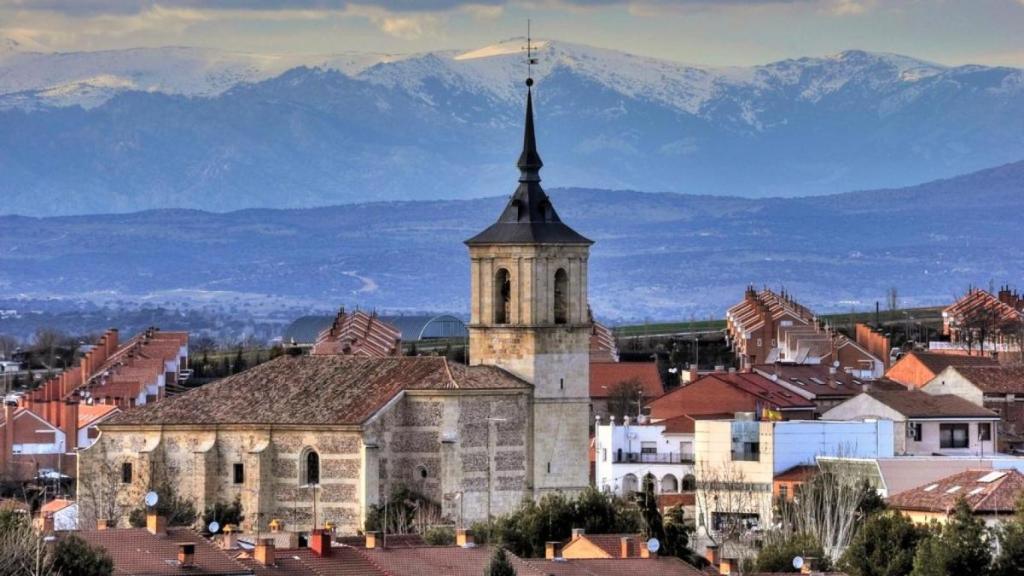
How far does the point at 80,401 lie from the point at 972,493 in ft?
162

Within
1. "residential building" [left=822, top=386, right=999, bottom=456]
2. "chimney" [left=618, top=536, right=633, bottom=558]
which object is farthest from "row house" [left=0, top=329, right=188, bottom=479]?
"chimney" [left=618, top=536, right=633, bottom=558]

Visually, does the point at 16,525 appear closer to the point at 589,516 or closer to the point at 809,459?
the point at 589,516

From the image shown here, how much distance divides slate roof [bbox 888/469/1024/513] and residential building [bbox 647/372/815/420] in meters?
26.3

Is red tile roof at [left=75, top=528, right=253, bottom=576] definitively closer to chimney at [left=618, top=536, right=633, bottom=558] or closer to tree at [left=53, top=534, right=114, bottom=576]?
tree at [left=53, top=534, right=114, bottom=576]

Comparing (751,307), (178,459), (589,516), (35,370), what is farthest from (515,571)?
(751,307)

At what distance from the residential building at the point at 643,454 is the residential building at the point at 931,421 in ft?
15.1

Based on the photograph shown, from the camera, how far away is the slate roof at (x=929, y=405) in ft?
292

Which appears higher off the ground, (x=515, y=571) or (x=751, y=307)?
(x=751, y=307)

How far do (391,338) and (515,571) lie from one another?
8196 cm

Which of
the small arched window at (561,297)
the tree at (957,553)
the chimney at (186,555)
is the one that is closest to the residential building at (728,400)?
the small arched window at (561,297)

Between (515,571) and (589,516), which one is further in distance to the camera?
(589,516)

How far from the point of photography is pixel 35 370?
472 feet

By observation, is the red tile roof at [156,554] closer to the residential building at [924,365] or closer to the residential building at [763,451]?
the residential building at [763,451]

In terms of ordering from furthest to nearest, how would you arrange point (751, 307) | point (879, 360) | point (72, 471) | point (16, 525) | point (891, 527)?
point (751, 307) < point (879, 360) < point (72, 471) < point (891, 527) < point (16, 525)
